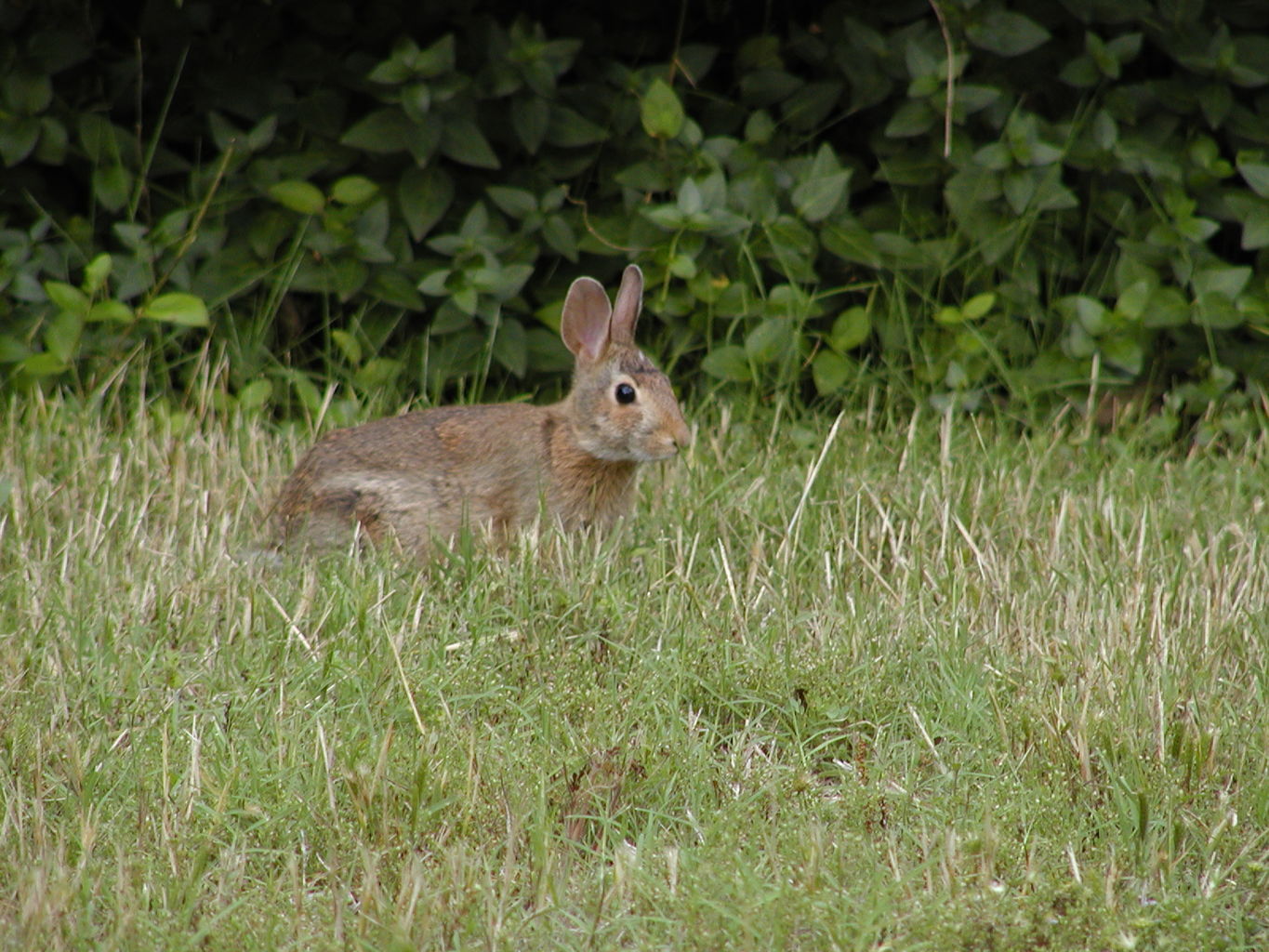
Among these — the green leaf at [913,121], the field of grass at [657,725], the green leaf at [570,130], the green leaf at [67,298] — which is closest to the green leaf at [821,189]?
the green leaf at [913,121]

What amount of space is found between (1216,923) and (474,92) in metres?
3.85

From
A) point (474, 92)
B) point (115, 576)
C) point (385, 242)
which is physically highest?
point (474, 92)

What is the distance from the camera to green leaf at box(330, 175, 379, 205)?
5.31 m

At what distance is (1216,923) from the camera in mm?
2385

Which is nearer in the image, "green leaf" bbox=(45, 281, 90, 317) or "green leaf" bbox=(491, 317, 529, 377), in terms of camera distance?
"green leaf" bbox=(45, 281, 90, 317)

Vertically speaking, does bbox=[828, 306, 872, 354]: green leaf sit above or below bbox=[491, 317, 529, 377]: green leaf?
above

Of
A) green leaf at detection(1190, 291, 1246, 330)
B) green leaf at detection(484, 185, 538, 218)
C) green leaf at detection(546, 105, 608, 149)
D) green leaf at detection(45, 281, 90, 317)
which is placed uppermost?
green leaf at detection(546, 105, 608, 149)

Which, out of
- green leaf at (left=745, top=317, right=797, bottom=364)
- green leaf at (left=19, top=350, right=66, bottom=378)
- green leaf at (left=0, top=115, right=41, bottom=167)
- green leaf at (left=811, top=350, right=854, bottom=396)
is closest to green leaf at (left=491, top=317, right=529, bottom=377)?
green leaf at (left=745, top=317, right=797, bottom=364)

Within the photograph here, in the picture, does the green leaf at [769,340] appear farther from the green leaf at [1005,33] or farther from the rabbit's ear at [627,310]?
the green leaf at [1005,33]

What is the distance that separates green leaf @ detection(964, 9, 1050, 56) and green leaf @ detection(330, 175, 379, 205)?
2.09 meters

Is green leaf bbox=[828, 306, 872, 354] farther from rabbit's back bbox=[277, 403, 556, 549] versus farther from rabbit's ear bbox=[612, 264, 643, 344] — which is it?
rabbit's back bbox=[277, 403, 556, 549]

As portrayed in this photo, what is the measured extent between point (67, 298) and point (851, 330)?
2.55m

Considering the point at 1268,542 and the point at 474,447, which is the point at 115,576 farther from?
the point at 1268,542

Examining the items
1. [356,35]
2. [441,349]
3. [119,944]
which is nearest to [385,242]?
[441,349]
